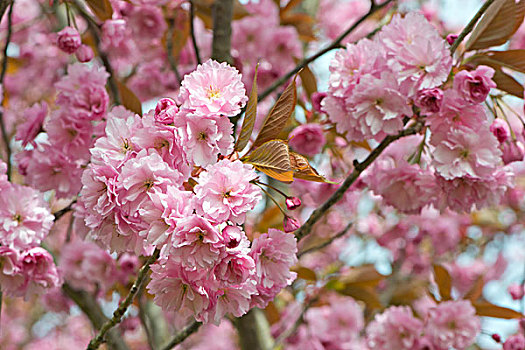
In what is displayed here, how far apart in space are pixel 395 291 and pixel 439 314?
3.14 ft

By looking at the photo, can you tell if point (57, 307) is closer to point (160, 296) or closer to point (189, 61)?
point (189, 61)

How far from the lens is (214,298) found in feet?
3.54

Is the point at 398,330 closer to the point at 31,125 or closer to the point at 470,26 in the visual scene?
the point at 470,26

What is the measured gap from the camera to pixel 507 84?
1.47m

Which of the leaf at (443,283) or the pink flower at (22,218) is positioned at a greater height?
the pink flower at (22,218)

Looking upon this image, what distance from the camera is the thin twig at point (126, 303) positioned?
1.04m

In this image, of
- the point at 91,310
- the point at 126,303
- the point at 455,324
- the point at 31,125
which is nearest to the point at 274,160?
the point at 126,303

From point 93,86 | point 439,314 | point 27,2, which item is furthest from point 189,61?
point 27,2

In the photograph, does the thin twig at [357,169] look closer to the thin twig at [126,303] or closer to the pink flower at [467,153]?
the pink flower at [467,153]

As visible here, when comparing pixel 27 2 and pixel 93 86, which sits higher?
pixel 93 86

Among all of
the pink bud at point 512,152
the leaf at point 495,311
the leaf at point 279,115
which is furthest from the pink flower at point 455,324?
the leaf at point 279,115

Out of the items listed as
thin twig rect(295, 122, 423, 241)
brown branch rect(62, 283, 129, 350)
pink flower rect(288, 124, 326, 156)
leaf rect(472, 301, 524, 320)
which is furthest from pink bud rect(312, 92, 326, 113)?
brown branch rect(62, 283, 129, 350)

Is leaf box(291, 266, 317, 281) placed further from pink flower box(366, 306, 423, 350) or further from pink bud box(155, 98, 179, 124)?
pink bud box(155, 98, 179, 124)

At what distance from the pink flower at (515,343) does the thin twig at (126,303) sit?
1286 mm
